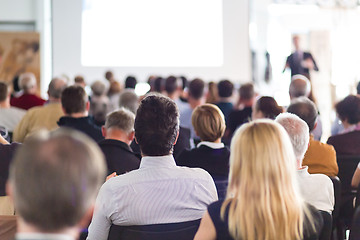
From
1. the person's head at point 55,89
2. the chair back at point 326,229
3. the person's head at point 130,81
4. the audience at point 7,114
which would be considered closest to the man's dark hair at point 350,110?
the chair back at point 326,229

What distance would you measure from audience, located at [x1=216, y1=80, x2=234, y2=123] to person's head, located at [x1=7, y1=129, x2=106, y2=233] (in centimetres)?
527

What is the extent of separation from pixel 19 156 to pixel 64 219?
134 mm

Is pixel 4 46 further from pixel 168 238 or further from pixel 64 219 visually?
pixel 64 219

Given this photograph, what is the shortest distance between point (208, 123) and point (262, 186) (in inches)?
73.7

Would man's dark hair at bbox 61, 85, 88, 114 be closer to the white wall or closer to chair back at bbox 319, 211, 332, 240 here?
chair back at bbox 319, 211, 332, 240

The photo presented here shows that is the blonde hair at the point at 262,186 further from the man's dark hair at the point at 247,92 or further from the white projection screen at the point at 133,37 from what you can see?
the white projection screen at the point at 133,37

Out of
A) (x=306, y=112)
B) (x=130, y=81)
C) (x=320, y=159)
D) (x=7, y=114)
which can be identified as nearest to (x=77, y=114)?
(x=7, y=114)

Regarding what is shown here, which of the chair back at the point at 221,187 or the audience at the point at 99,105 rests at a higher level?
the audience at the point at 99,105

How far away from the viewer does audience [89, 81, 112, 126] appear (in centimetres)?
619

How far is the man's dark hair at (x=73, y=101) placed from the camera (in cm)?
445

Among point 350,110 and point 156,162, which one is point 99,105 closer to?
point 350,110

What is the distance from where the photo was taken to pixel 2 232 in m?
2.04

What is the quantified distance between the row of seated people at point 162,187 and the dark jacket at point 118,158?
0.84 meters

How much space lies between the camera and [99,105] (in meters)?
6.62
